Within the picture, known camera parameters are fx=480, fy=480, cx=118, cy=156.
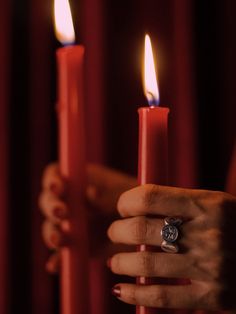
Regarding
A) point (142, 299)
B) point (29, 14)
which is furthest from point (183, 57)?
point (142, 299)

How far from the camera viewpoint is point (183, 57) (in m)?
1.00

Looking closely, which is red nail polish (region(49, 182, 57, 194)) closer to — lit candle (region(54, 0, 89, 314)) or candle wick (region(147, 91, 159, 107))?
lit candle (region(54, 0, 89, 314))

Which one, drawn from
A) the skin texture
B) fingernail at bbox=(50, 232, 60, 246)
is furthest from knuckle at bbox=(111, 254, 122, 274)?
fingernail at bbox=(50, 232, 60, 246)

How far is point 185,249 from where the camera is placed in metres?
0.47

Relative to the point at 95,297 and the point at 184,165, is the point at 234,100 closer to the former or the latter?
the point at 184,165

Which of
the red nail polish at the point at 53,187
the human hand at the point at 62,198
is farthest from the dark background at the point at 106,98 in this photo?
the red nail polish at the point at 53,187

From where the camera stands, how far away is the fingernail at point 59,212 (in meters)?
0.62

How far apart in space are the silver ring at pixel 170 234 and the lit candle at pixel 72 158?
162 mm

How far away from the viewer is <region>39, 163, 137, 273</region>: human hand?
62 centimetres

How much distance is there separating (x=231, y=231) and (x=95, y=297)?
63cm

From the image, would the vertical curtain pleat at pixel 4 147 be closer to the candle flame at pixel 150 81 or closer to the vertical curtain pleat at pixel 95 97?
the vertical curtain pleat at pixel 95 97

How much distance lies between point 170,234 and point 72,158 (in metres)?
0.20

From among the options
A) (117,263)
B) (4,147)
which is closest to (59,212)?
(117,263)

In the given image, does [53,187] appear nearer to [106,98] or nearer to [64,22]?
[64,22]
